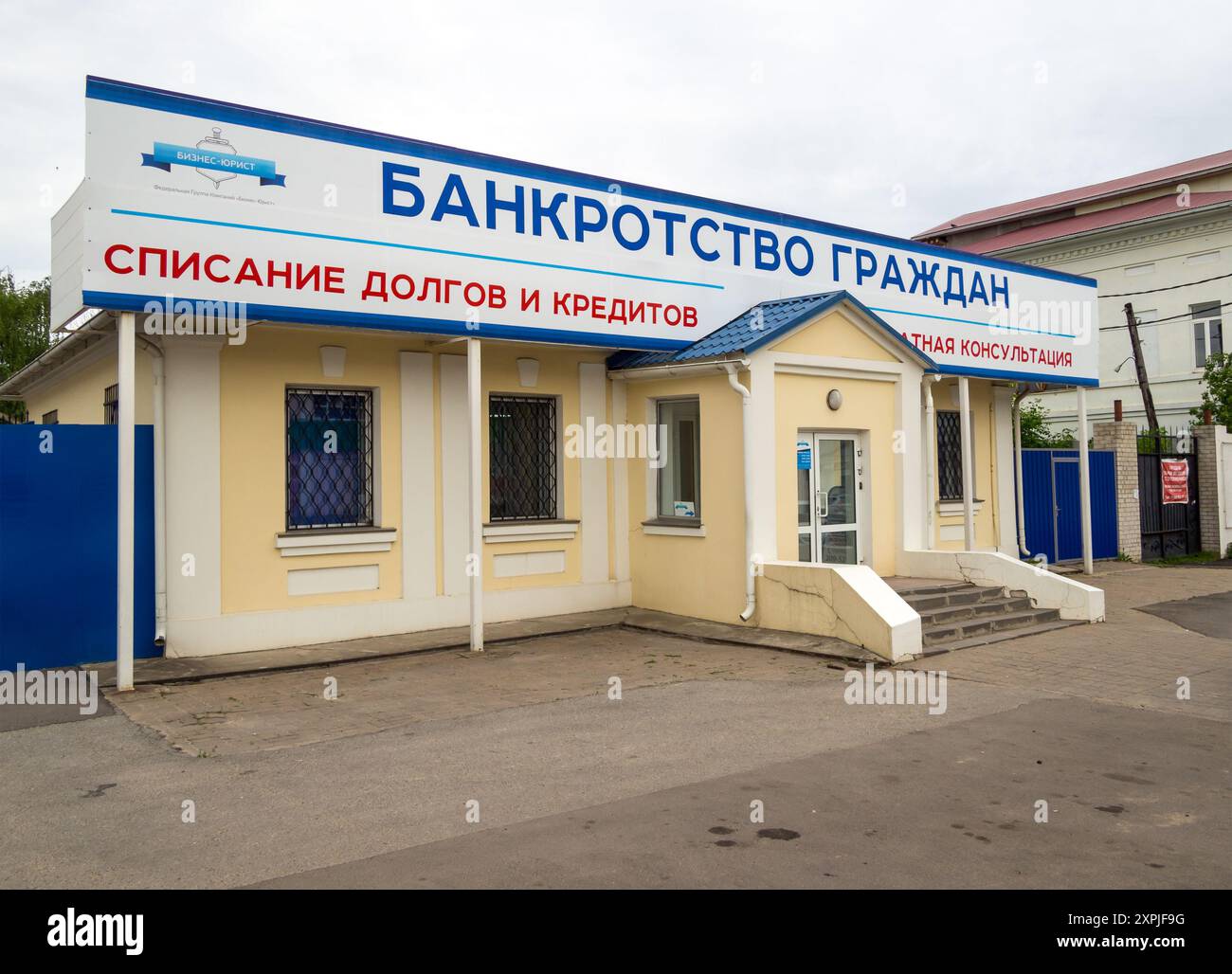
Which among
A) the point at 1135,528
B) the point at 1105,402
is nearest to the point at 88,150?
the point at 1135,528

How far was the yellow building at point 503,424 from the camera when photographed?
9625 millimetres

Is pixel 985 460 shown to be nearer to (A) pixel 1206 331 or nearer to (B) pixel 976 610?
(B) pixel 976 610

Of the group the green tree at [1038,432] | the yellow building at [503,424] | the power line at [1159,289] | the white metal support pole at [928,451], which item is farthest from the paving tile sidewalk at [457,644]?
the power line at [1159,289]

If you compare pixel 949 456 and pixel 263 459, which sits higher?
pixel 949 456

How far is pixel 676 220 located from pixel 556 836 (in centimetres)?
937

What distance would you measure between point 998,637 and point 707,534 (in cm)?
346

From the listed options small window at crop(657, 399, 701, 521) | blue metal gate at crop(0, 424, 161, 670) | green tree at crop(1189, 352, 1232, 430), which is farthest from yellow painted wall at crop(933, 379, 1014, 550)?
blue metal gate at crop(0, 424, 161, 670)

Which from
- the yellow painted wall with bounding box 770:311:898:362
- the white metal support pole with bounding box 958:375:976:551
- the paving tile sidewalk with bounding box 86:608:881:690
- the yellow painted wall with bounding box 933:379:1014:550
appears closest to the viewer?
the paving tile sidewalk with bounding box 86:608:881:690

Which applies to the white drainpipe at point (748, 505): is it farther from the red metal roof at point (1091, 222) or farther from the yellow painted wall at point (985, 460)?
the red metal roof at point (1091, 222)

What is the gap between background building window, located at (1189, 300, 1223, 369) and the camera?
98.2 ft

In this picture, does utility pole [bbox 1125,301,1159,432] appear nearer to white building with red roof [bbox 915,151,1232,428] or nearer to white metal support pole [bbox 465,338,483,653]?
white building with red roof [bbox 915,151,1232,428]

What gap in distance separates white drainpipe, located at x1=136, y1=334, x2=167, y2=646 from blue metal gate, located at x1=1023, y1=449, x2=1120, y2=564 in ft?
46.4

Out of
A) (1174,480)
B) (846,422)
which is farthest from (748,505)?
(1174,480)

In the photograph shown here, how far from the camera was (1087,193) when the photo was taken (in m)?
35.8
